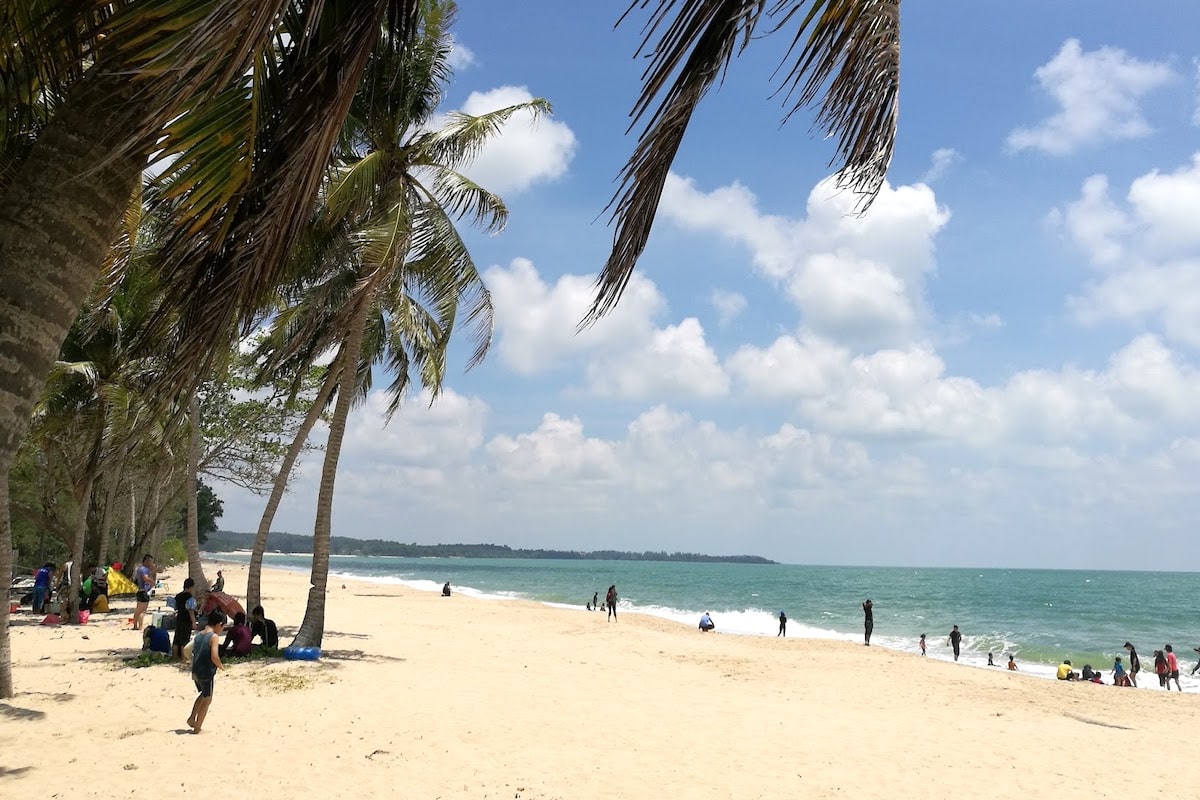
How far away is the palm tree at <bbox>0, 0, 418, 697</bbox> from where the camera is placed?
5.76 feet

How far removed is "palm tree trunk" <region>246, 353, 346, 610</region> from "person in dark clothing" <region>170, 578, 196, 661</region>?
1.96 metres

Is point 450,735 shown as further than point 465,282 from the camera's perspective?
No

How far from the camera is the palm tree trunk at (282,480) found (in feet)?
47.6

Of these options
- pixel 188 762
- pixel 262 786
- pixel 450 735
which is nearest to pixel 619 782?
pixel 450 735

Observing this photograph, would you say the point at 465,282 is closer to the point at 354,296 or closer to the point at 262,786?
the point at 354,296

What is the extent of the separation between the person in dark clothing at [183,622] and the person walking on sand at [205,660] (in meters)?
4.08

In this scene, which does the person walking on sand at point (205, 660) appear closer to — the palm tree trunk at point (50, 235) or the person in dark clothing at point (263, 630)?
the person in dark clothing at point (263, 630)

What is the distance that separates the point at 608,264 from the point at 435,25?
11.2 m

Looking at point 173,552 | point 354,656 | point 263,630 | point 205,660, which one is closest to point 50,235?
point 205,660

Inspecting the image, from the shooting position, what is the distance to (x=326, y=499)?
13.6 metres

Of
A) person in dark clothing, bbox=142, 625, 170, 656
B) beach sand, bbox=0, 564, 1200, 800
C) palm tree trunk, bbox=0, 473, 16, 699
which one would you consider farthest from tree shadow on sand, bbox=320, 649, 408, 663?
palm tree trunk, bbox=0, 473, 16, 699

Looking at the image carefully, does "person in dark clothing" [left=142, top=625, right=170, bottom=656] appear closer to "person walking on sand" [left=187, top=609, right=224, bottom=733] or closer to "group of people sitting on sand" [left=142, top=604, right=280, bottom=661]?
"group of people sitting on sand" [left=142, top=604, right=280, bottom=661]

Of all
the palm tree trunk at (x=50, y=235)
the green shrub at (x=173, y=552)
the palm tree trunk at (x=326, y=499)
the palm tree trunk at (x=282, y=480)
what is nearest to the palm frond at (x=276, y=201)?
the palm tree trunk at (x=50, y=235)

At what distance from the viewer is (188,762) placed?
23.7 ft
